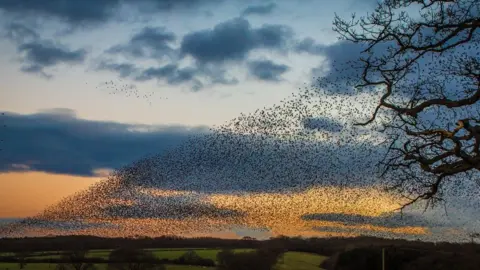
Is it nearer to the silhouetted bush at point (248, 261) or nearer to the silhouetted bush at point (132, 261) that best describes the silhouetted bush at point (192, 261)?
the silhouetted bush at point (248, 261)

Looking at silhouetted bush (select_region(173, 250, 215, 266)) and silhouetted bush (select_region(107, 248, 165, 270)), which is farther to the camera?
silhouetted bush (select_region(173, 250, 215, 266))

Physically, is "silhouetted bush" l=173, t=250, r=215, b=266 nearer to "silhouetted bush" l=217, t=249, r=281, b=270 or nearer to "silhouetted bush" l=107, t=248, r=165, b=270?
"silhouetted bush" l=217, t=249, r=281, b=270

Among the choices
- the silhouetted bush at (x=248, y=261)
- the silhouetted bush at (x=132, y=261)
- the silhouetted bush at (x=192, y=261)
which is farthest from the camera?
the silhouetted bush at (x=192, y=261)

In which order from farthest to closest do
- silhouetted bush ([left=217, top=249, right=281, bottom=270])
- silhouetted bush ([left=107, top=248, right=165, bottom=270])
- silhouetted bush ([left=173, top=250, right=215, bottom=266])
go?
silhouetted bush ([left=173, top=250, right=215, bottom=266])
silhouetted bush ([left=217, top=249, right=281, bottom=270])
silhouetted bush ([left=107, top=248, right=165, bottom=270])

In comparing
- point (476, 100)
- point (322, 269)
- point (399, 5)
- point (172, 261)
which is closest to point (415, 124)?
point (476, 100)

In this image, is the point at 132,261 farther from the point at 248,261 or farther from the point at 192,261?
the point at 192,261

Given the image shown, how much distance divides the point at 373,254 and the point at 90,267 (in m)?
40.8

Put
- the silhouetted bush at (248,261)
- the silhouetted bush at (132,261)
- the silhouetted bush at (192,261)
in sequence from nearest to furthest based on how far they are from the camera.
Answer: the silhouetted bush at (132,261) → the silhouetted bush at (248,261) → the silhouetted bush at (192,261)

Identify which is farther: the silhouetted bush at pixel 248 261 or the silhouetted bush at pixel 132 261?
the silhouetted bush at pixel 248 261

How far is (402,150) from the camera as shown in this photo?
18.5m

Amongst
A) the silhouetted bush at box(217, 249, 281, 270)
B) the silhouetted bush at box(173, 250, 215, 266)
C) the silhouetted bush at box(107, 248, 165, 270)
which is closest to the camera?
the silhouetted bush at box(107, 248, 165, 270)

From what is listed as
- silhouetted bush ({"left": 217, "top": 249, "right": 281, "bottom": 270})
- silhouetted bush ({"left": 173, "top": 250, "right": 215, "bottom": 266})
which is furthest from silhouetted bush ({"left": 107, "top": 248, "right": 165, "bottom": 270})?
silhouetted bush ({"left": 173, "top": 250, "right": 215, "bottom": 266})

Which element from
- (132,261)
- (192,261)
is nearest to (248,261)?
(132,261)

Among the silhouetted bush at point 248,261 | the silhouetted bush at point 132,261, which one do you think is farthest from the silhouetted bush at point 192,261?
the silhouetted bush at point 132,261
